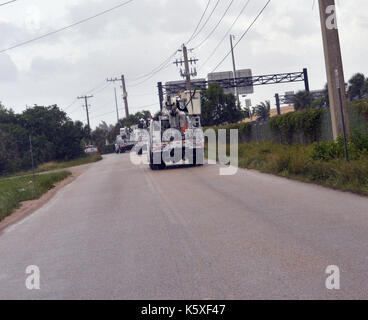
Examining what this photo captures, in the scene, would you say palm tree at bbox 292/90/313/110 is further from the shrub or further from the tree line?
the tree line

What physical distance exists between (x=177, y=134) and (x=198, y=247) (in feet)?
60.5

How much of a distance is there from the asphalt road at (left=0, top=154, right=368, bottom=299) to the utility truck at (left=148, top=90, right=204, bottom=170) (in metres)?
11.7

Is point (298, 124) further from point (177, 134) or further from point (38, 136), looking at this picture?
point (38, 136)

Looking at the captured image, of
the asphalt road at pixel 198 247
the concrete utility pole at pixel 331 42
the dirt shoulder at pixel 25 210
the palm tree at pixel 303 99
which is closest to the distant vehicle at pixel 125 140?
the palm tree at pixel 303 99

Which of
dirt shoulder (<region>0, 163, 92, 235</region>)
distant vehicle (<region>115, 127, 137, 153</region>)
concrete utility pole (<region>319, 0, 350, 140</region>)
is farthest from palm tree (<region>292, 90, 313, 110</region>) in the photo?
dirt shoulder (<region>0, 163, 92, 235</region>)

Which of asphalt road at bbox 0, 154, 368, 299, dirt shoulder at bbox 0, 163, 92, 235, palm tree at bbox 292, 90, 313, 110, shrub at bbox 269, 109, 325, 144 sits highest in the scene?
palm tree at bbox 292, 90, 313, 110

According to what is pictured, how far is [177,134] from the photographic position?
26.1 meters

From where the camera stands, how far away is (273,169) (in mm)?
18891

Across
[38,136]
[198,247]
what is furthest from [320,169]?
[38,136]

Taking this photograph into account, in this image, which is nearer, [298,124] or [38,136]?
[298,124]

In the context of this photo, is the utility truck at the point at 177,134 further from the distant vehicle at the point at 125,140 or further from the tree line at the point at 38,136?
the distant vehicle at the point at 125,140

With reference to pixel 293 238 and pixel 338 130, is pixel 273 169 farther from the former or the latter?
pixel 293 238

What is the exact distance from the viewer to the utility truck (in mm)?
25734

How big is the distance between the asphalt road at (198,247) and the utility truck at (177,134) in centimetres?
1173
